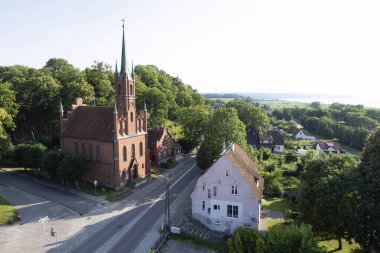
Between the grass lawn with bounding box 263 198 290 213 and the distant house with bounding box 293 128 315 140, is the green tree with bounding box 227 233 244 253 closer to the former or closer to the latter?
the grass lawn with bounding box 263 198 290 213

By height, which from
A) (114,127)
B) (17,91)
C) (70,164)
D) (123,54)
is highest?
(123,54)

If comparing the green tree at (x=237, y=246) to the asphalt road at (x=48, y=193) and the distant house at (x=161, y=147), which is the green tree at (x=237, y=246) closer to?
the asphalt road at (x=48, y=193)

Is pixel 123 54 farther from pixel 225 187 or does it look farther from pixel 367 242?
pixel 367 242

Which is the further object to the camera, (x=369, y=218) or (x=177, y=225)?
(x=177, y=225)

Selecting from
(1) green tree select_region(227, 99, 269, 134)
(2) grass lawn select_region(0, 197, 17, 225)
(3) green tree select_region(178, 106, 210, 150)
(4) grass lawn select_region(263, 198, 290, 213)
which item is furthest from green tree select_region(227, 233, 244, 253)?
(1) green tree select_region(227, 99, 269, 134)

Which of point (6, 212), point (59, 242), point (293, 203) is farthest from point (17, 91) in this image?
point (293, 203)
